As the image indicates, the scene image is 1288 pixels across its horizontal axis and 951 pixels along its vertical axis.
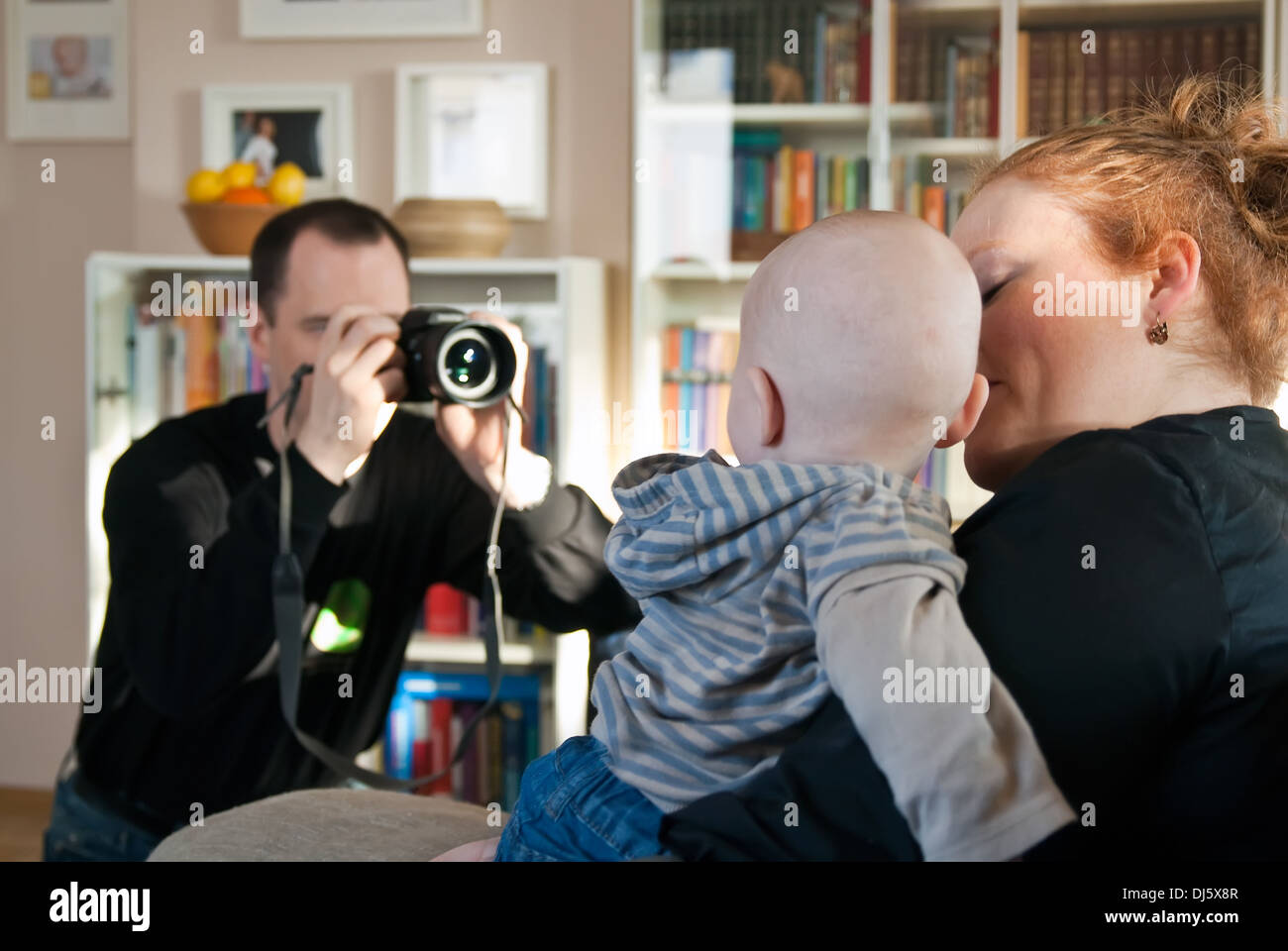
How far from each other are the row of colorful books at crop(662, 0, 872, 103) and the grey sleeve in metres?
2.10

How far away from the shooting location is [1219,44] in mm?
2389

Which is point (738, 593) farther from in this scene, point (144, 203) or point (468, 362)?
point (144, 203)

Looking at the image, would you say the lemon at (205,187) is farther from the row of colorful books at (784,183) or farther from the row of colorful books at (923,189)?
the row of colorful books at (923,189)

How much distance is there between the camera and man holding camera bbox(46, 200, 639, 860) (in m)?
1.58

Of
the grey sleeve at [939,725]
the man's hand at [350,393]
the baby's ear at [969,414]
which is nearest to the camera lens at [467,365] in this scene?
the man's hand at [350,393]

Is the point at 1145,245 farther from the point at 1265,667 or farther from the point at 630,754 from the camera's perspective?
the point at 630,754

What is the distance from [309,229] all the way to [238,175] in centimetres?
83

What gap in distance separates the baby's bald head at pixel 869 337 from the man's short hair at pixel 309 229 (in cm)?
137

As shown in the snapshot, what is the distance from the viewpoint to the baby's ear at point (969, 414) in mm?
799

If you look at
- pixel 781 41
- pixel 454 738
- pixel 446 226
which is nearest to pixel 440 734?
pixel 454 738

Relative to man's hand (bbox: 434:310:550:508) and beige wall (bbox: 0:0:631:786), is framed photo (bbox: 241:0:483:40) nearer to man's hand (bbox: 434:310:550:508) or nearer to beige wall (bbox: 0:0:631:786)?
beige wall (bbox: 0:0:631:786)

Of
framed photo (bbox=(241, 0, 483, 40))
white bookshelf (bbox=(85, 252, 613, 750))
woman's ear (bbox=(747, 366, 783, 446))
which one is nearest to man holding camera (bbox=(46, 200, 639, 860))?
white bookshelf (bbox=(85, 252, 613, 750))
